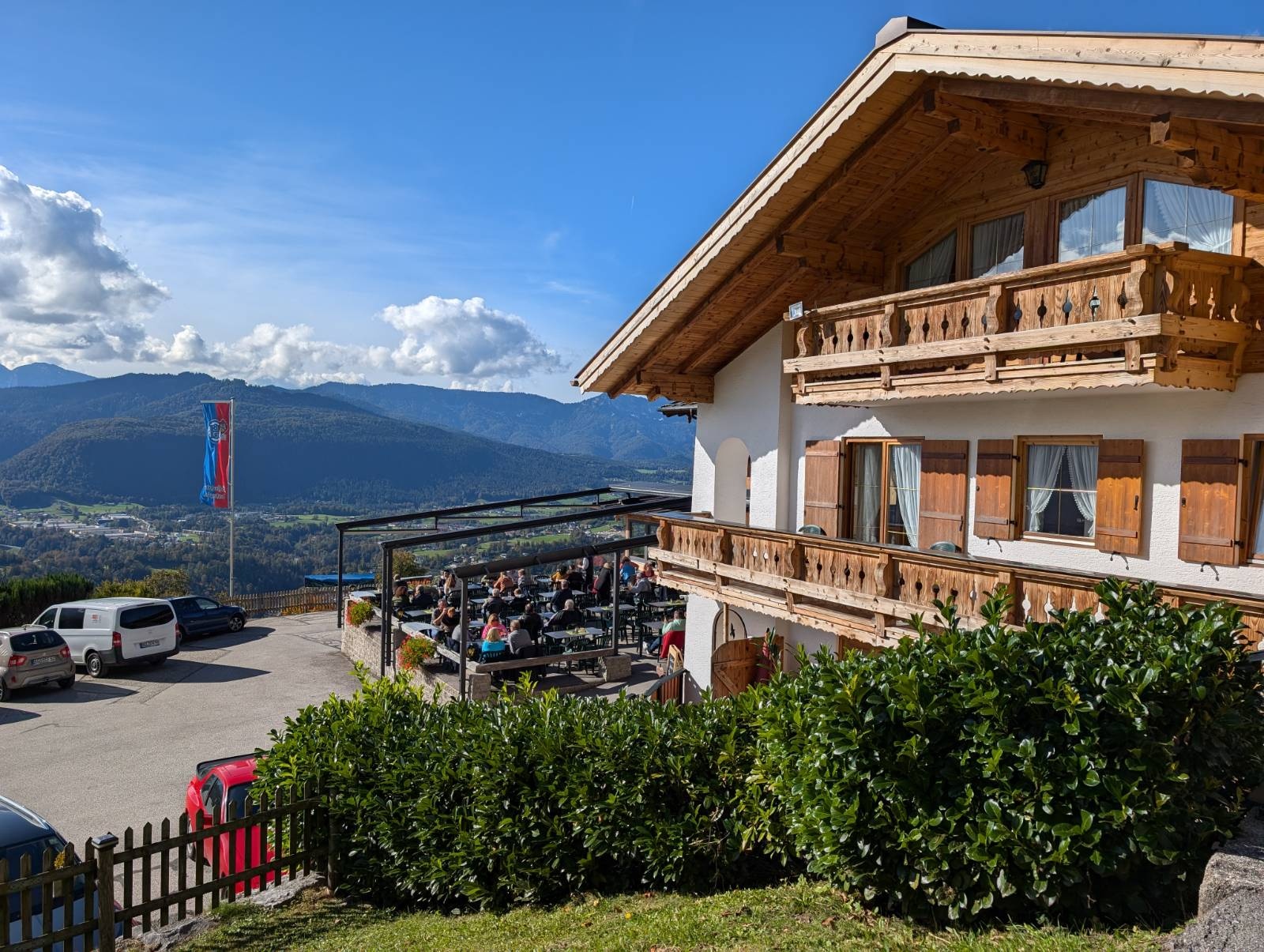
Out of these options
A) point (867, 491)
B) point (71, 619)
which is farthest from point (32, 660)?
point (867, 491)

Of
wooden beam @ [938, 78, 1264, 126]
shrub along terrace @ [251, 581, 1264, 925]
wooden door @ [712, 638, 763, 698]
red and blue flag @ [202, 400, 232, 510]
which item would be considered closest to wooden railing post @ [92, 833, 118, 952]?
shrub along terrace @ [251, 581, 1264, 925]

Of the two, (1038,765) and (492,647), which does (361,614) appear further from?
(1038,765)

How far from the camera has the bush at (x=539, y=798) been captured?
22.8ft

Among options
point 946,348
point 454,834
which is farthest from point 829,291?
point 454,834

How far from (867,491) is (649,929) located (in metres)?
8.86

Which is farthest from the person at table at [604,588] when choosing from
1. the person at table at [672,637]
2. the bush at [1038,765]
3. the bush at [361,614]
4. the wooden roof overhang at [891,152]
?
the bush at [1038,765]

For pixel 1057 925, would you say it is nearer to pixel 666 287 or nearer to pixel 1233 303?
pixel 1233 303

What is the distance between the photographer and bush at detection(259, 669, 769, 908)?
6938 millimetres

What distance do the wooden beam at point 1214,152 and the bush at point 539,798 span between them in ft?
20.3

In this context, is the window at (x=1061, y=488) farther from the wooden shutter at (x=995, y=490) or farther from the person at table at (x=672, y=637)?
the person at table at (x=672, y=637)

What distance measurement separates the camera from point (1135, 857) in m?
4.72

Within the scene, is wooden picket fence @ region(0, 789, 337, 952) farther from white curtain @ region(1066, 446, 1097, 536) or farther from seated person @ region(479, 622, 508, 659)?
white curtain @ region(1066, 446, 1097, 536)

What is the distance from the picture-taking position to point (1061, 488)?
1045 centimetres

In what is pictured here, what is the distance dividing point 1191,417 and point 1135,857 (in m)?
5.90
